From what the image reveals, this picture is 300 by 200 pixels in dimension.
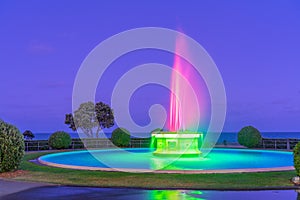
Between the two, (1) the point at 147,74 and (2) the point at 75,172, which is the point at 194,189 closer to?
(2) the point at 75,172

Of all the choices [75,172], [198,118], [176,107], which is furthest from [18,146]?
[198,118]

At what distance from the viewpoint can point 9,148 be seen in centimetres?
1394

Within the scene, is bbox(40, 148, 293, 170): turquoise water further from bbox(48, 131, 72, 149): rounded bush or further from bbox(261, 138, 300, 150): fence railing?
bbox(48, 131, 72, 149): rounded bush

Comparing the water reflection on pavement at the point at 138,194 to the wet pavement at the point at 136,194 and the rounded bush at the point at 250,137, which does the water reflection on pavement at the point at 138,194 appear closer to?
the wet pavement at the point at 136,194

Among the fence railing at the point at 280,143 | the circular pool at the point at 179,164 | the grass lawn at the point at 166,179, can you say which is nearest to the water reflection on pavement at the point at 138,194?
the grass lawn at the point at 166,179

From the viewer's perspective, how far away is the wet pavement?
357 inches

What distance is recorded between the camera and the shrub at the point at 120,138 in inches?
1270

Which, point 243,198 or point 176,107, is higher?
point 176,107

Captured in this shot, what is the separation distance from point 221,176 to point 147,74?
18505 mm

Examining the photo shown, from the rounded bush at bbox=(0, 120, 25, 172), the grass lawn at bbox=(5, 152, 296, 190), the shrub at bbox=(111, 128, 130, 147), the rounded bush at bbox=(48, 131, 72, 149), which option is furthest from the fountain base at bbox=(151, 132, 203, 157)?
the rounded bush at bbox=(48, 131, 72, 149)

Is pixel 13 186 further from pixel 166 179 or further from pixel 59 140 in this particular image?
pixel 59 140

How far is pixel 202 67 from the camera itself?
27.9 m

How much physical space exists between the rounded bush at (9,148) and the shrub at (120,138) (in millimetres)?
18072

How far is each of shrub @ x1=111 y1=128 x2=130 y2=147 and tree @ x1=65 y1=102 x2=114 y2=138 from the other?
17355 millimetres
